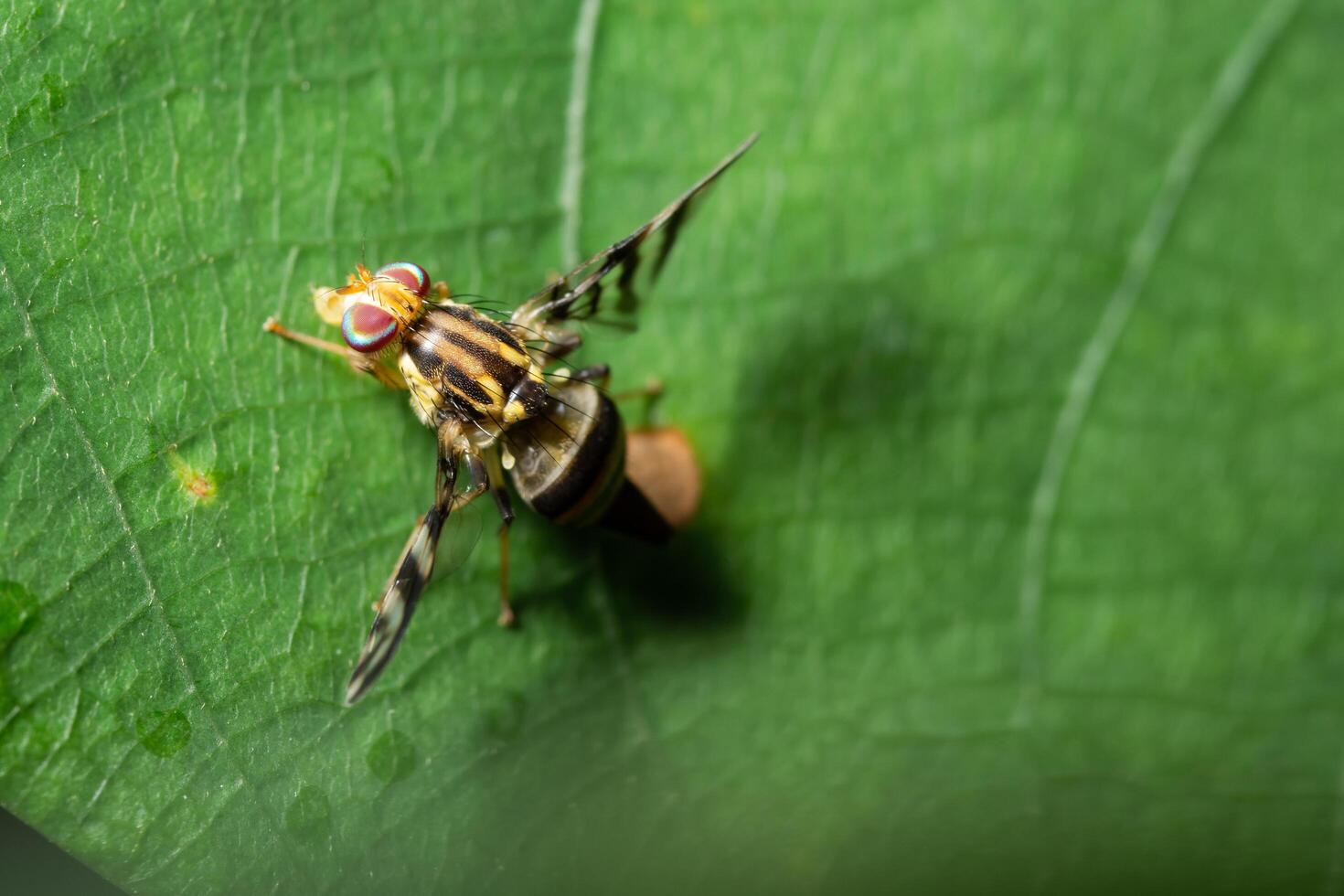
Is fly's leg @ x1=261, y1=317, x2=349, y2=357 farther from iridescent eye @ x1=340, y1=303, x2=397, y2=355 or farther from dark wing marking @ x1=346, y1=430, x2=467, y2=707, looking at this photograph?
dark wing marking @ x1=346, y1=430, x2=467, y2=707

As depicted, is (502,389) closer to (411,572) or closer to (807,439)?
(411,572)

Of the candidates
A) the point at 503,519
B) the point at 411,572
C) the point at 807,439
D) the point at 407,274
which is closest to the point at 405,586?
the point at 411,572

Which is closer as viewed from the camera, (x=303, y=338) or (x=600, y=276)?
(x=303, y=338)

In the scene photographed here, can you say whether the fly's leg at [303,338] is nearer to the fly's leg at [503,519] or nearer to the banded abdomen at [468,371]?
the banded abdomen at [468,371]

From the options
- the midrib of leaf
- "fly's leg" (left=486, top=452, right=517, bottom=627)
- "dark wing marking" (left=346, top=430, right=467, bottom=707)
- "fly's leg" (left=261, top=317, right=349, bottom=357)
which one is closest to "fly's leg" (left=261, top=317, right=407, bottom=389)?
"fly's leg" (left=261, top=317, right=349, bottom=357)

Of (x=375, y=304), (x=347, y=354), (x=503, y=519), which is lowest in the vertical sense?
(x=503, y=519)

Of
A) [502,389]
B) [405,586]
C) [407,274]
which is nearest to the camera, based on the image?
[405,586]

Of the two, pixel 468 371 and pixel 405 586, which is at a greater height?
pixel 468 371
